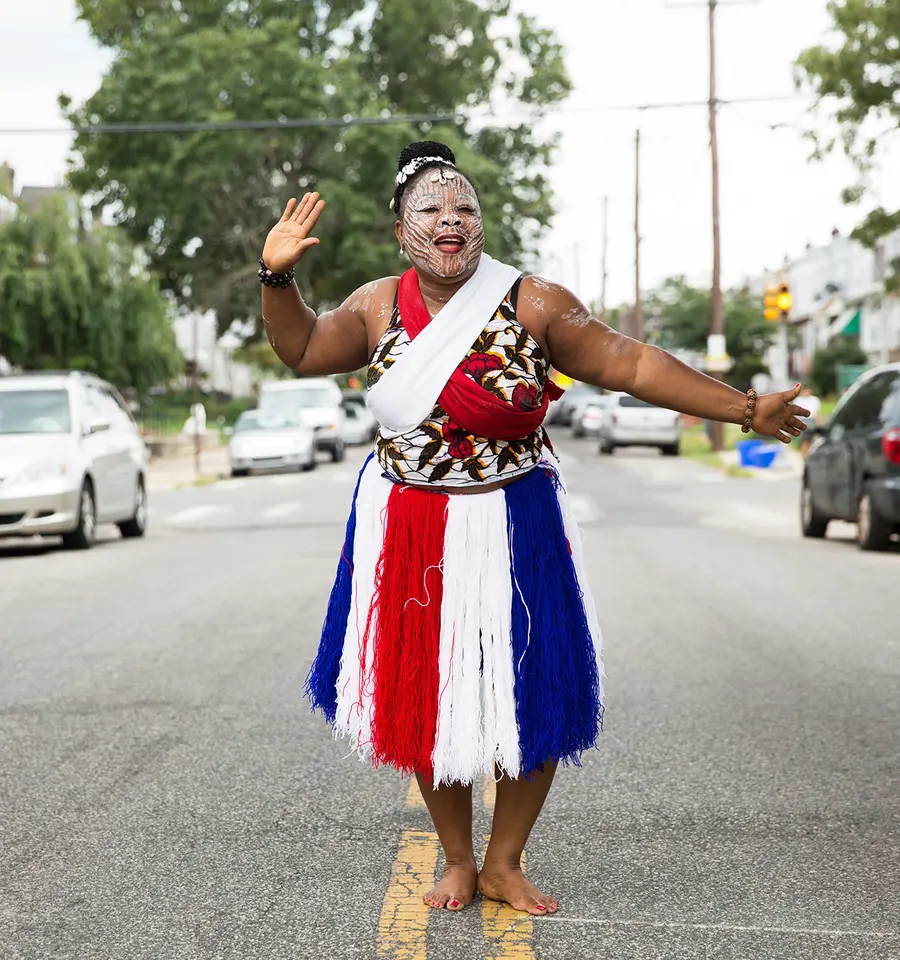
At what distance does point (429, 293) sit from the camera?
4117 millimetres

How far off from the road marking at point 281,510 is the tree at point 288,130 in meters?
22.0

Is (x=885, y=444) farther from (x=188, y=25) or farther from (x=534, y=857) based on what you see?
(x=188, y=25)

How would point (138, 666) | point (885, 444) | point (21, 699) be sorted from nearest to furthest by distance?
point (21, 699) < point (138, 666) < point (885, 444)

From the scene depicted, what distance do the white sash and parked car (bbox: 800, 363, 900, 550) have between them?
1016 cm

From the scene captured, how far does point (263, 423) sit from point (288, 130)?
1583 cm

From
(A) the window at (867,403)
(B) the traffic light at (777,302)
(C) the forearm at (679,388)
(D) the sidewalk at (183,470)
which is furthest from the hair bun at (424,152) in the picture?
(B) the traffic light at (777,302)

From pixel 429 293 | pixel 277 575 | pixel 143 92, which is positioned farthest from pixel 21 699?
pixel 143 92

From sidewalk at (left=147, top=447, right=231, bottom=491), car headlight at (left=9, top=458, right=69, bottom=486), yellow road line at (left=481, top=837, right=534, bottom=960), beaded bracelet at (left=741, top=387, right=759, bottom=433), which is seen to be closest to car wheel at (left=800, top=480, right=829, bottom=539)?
car headlight at (left=9, top=458, right=69, bottom=486)

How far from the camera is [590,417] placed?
4762 cm

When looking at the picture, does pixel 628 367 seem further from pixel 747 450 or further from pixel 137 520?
pixel 747 450

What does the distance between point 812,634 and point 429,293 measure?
5857mm

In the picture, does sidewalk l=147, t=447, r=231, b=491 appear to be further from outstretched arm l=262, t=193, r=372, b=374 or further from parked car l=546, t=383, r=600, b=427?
outstretched arm l=262, t=193, r=372, b=374

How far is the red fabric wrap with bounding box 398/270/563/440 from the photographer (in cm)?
396

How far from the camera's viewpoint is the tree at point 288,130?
1741 inches
